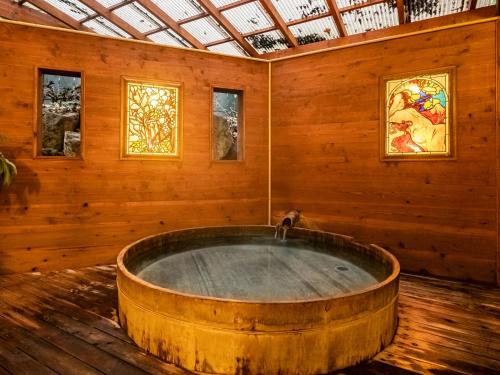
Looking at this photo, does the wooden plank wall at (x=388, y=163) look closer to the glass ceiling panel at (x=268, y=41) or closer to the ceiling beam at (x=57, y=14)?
the glass ceiling panel at (x=268, y=41)

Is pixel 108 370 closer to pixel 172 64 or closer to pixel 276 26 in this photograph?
pixel 172 64

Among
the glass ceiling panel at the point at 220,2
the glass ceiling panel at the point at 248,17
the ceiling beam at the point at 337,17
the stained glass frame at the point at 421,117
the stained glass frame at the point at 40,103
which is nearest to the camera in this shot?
the stained glass frame at the point at 421,117

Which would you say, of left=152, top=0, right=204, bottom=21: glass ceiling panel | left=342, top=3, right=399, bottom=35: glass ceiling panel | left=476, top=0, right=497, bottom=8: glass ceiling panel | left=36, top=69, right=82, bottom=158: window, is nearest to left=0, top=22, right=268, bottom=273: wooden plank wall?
left=152, top=0, right=204, bottom=21: glass ceiling panel

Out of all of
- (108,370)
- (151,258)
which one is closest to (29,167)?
(151,258)

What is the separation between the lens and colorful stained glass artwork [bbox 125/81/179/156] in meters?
4.41

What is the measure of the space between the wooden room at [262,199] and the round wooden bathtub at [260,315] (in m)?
0.01

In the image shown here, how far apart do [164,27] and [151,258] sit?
4767 millimetres

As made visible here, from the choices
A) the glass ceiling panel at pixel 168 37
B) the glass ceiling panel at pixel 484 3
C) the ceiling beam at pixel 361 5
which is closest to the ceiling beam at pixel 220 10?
the glass ceiling panel at pixel 168 37

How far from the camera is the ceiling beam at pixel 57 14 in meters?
5.96

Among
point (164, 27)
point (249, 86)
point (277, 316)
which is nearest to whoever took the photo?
point (277, 316)

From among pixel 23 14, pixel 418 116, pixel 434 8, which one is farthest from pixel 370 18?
pixel 23 14

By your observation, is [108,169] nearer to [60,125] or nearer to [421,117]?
[421,117]

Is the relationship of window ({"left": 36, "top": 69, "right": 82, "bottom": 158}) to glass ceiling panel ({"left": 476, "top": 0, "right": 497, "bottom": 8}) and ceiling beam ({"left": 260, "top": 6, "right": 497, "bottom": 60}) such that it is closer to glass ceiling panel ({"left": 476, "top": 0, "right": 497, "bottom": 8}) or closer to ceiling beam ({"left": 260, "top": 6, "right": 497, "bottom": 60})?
ceiling beam ({"left": 260, "top": 6, "right": 497, "bottom": 60})

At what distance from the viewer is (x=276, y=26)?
5645 mm
